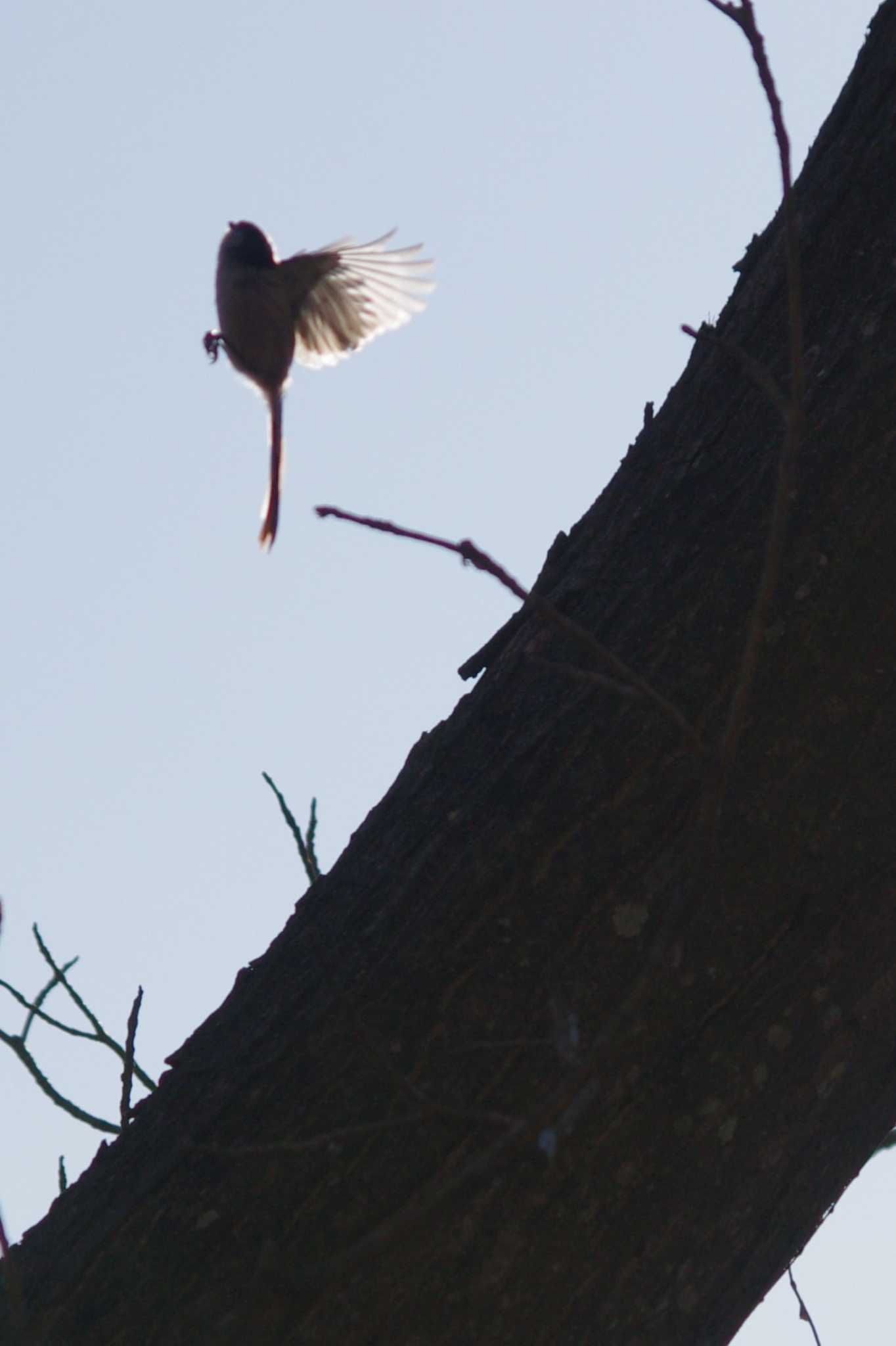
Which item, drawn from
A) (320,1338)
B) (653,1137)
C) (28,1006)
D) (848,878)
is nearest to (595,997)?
(653,1137)

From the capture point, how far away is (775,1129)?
5.16 ft

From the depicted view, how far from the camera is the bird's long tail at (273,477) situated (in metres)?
4.11

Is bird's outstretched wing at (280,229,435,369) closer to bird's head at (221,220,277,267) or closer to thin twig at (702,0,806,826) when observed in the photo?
bird's head at (221,220,277,267)

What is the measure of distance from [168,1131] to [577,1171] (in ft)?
1.53

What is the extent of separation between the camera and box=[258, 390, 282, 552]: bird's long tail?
4113 millimetres

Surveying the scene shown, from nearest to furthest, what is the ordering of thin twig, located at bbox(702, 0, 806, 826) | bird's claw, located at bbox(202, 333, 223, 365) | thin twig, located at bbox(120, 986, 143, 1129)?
thin twig, located at bbox(702, 0, 806, 826), thin twig, located at bbox(120, 986, 143, 1129), bird's claw, located at bbox(202, 333, 223, 365)

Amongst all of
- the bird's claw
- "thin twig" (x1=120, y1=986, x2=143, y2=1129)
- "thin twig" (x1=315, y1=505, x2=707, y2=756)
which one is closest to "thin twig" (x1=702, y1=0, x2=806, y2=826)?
"thin twig" (x1=315, y1=505, x2=707, y2=756)

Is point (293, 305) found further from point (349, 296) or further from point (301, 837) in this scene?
point (301, 837)

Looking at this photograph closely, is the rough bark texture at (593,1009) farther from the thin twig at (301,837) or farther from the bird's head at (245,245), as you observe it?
the bird's head at (245,245)

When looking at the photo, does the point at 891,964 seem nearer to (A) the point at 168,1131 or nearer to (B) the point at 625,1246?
(B) the point at 625,1246

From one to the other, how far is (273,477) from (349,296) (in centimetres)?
60

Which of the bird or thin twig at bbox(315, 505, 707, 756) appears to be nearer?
thin twig at bbox(315, 505, 707, 756)

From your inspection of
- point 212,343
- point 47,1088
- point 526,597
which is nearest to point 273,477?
point 212,343

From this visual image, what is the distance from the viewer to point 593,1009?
62.0 inches
